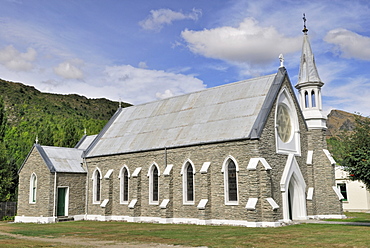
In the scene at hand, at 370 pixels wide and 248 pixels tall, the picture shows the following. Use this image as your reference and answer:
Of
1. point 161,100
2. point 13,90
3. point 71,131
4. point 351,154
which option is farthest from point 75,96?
point 351,154

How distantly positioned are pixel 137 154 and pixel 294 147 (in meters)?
12.7

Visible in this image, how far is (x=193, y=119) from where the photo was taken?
3023 cm

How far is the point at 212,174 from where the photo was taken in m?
26.2

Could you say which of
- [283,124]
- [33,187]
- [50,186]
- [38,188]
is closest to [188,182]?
[283,124]

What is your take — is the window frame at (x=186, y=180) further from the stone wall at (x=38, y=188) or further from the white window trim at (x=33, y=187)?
the white window trim at (x=33, y=187)

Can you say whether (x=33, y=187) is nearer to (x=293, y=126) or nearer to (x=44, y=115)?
(x=293, y=126)

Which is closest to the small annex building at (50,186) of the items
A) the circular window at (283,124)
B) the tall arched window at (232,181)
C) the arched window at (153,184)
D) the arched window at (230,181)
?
the arched window at (153,184)

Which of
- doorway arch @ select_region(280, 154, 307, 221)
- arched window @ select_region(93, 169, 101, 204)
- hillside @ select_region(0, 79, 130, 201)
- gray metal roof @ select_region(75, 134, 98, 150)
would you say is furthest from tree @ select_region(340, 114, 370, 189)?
hillside @ select_region(0, 79, 130, 201)

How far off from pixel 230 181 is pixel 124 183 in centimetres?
1125

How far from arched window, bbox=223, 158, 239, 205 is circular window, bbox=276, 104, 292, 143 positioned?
4.47 meters

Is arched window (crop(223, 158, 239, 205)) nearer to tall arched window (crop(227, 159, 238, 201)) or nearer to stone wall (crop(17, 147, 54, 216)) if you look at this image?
tall arched window (crop(227, 159, 238, 201))

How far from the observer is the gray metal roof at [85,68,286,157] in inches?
1041

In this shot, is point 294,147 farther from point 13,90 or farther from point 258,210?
point 13,90

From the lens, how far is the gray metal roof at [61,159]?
33.9m
